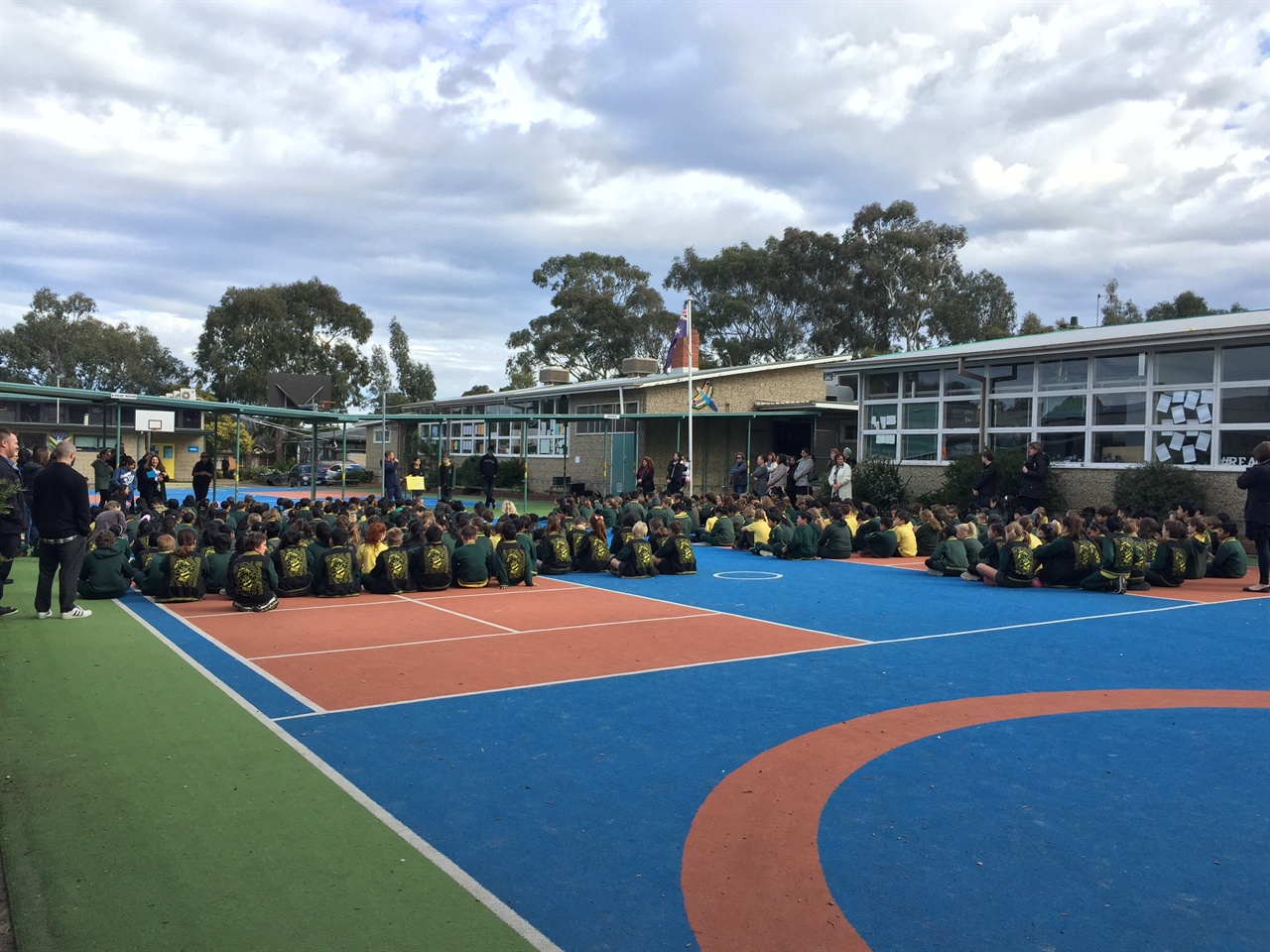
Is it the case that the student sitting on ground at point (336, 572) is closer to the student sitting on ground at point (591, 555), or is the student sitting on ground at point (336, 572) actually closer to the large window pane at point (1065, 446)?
the student sitting on ground at point (591, 555)

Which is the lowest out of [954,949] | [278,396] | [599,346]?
[954,949]

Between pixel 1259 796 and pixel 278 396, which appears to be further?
pixel 278 396

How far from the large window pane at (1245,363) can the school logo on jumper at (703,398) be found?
51.1ft

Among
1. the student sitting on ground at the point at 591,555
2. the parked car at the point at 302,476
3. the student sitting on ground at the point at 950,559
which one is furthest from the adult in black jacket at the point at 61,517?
the parked car at the point at 302,476

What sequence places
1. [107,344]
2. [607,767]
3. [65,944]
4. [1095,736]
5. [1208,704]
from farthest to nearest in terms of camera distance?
1. [107,344]
2. [1208,704]
3. [1095,736]
4. [607,767]
5. [65,944]

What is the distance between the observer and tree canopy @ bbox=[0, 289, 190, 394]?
70.8 metres

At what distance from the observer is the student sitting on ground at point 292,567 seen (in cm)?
1231

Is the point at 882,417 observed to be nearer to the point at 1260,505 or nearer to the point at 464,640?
the point at 1260,505

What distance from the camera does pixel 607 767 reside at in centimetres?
573

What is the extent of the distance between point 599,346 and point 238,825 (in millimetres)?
58127

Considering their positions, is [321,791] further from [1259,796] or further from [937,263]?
[937,263]

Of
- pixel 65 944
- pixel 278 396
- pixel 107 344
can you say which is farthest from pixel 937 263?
pixel 107 344

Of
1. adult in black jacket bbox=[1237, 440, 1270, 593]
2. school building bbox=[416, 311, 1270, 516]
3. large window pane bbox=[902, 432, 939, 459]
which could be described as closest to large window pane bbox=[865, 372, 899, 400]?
school building bbox=[416, 311, 1270, 516]

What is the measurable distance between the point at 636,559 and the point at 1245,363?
12569 mm
